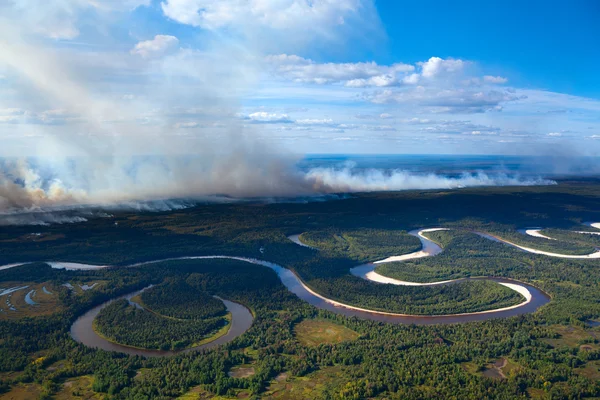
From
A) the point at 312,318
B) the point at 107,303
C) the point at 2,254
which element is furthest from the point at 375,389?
the point at 2,254

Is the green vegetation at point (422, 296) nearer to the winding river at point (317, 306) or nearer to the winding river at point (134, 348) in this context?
the winding river at point (317, 306)

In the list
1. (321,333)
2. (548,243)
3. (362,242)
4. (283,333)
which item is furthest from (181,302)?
(548,243)

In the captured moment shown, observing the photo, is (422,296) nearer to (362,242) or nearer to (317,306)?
(317,306)

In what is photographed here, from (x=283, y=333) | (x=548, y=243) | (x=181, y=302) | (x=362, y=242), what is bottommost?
(x=283, y=333)

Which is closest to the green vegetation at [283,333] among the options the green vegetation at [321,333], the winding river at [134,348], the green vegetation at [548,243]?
the green vegetation at [321,333]

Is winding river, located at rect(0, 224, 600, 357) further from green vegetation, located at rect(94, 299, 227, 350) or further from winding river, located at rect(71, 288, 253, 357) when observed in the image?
green vegetation, located at rect(94, 299, 227, 350)

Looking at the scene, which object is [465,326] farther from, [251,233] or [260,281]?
[251,233]
